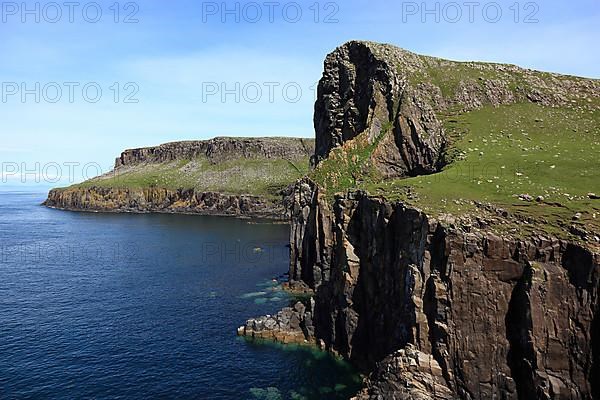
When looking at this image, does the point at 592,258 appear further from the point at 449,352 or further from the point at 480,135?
the point at 480,135

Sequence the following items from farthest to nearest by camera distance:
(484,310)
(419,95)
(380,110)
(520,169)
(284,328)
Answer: (380,110)
(419,95)
(284,328)
(520,169)
(484,310)

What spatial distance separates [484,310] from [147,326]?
49.3 metres

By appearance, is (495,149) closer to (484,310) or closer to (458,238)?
(458,238)

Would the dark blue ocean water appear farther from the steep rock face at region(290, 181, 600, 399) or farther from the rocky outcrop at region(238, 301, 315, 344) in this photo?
the steep rock face at region(290, 181, 600, 399)

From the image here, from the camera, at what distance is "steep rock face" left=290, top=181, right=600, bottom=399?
38719 millimetres

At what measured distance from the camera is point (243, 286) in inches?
3570

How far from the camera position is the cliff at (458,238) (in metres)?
39.8

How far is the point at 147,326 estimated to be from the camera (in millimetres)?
68875

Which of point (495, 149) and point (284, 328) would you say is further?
point (495, 149)

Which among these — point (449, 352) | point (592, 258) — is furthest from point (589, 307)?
point (449, 352)

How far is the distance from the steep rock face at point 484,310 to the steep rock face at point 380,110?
77.4ft

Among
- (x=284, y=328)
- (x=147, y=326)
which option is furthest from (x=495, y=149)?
(x=147, y=326)

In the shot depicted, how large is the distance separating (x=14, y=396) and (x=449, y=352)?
4551cm

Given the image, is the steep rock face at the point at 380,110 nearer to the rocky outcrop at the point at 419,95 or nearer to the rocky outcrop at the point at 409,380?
the rocky outcrop at the point at 419,95
